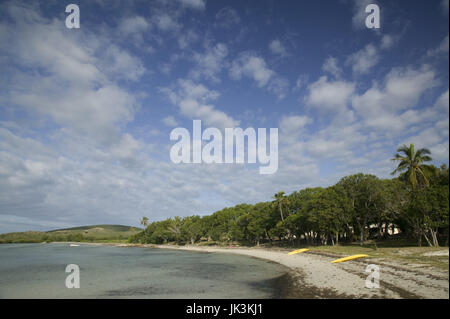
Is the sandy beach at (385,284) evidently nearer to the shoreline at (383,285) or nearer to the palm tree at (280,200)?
the shoreline at (383,285)

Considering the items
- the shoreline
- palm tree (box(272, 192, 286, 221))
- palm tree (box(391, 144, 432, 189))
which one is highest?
palm tree (box(391, 144, 432, 189))

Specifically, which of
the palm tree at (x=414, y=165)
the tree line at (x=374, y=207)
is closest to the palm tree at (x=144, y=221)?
the tree line at (x=374, y=207)

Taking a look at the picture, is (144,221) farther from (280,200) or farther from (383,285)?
(383,285)

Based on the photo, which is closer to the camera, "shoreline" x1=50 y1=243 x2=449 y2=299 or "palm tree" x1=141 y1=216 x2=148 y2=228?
"shoreline" x1=50 y1=243 x2=449 y2=299

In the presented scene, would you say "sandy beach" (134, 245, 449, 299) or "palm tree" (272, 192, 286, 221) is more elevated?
"palm tree" (272, 192, 286, 221)

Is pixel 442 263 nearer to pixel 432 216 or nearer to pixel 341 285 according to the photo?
pixel 341 285

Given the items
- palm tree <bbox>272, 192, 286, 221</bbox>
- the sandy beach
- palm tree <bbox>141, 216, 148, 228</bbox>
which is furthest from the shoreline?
palm tree <bbox>141, 216, 148, 228</bbox>

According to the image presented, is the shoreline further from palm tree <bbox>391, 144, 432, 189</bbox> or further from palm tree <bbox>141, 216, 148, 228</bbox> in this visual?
palm tree <bbox>141, 216, 148, 228</bbox>

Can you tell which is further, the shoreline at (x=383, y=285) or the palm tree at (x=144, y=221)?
the palm tree at (x=144, y=221)

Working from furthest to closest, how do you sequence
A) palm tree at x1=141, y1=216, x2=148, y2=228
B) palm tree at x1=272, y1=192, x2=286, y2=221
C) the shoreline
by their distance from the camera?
palm tree at x1=141, y1=216, x2=148, y2=228
palm tree at x1=272, y1=192, x2=286, y2=221
the shoreline

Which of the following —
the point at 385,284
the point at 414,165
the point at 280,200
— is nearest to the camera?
the point at 385,284

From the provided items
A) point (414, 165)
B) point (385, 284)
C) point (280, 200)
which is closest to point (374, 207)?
point (414, 165)

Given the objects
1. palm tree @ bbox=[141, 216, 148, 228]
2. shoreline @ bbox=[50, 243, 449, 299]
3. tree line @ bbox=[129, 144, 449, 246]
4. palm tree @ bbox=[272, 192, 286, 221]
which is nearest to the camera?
shoreline @ bbox=[50, 243, 449, 299]
